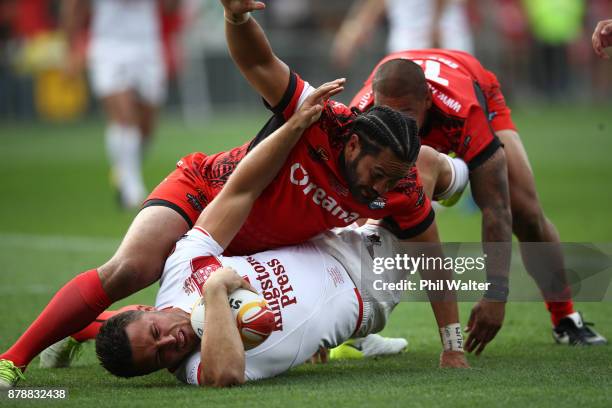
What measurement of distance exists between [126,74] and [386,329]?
6638 mm

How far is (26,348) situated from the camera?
5.07m

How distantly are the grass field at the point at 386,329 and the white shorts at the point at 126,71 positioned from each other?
145cm

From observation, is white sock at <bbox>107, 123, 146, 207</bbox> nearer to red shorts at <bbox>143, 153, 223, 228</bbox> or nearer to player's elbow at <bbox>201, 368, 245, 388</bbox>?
red shorts at <bbox>143, 153, 223, 228</bbox>

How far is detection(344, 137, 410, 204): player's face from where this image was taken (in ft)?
16.1

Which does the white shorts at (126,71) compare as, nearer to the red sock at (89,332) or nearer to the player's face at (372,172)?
the red sock at (89,332)

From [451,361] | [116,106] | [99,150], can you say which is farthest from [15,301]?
[99,150]

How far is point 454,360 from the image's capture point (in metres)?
5.23

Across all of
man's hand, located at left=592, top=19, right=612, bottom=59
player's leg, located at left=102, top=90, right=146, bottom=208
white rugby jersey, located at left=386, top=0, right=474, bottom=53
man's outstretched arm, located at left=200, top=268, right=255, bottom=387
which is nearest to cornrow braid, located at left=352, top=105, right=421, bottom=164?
man's outstretched arm, located at left=200, top=268, right=255, bottom=387

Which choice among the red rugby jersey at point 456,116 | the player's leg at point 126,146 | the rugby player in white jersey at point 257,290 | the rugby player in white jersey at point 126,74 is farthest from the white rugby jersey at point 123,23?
the rugby player in white jersey at point 257,290

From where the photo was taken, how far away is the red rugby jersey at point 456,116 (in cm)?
582

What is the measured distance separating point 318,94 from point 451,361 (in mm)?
1464

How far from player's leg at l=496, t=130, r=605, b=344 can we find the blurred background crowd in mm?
17803

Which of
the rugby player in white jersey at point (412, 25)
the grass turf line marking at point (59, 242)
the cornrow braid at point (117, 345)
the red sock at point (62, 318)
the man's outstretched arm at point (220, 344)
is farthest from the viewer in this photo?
the rugby player in white jersey at point (412, 25)

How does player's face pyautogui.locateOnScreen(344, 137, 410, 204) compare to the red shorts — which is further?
the red shorts
